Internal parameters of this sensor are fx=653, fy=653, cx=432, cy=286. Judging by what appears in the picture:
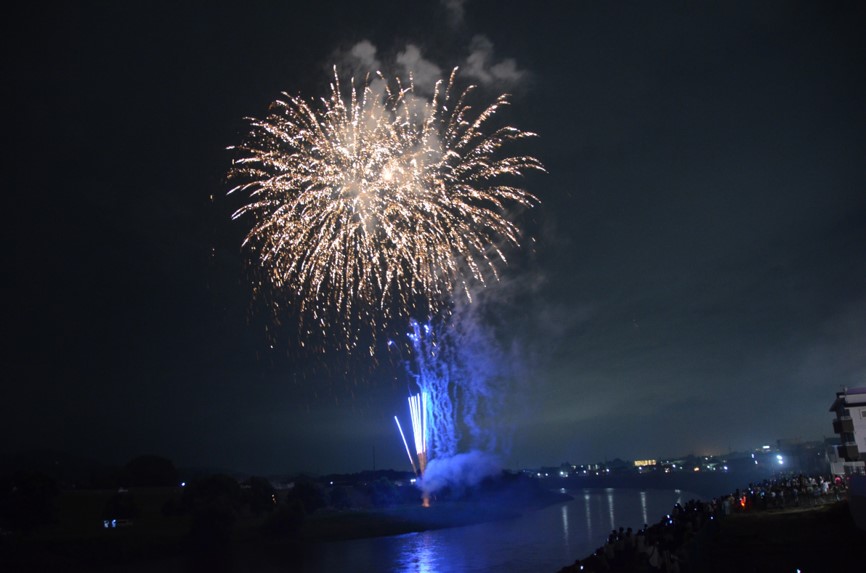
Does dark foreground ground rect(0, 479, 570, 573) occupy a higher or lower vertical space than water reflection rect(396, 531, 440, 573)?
higher

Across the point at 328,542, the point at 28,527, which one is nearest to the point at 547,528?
the point at 328,542

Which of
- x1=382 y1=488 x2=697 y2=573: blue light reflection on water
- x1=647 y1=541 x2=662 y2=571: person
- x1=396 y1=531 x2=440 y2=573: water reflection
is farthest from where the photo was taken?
x1=396 y1=531 x2=440 y2=573: water reflection

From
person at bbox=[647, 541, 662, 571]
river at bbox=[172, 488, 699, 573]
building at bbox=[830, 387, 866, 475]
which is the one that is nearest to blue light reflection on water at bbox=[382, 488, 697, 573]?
river at bbox=[172, 488, 699, 573]

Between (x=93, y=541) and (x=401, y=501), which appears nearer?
(x=93, y=541)

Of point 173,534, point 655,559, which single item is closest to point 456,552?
point 173,534

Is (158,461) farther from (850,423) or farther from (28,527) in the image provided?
(850,423)

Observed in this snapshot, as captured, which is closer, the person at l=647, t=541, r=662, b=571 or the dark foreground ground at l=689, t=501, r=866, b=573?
the person at l=647, t=541, r=662, b=571

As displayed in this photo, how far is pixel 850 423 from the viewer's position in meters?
51.3

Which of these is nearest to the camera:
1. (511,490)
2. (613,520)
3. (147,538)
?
(147,538)

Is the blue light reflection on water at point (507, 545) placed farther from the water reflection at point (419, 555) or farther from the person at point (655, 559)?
the person at point (655, 559)

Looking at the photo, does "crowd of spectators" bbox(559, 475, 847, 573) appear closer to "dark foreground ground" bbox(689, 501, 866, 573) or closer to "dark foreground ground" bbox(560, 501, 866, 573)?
"dark foreground ground" bbox(560, 501, 866, 573)

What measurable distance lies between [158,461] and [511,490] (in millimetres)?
60976

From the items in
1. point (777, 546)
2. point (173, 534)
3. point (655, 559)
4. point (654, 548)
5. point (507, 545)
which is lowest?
point (507, 545)

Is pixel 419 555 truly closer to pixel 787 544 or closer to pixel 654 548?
pixel 787 544
